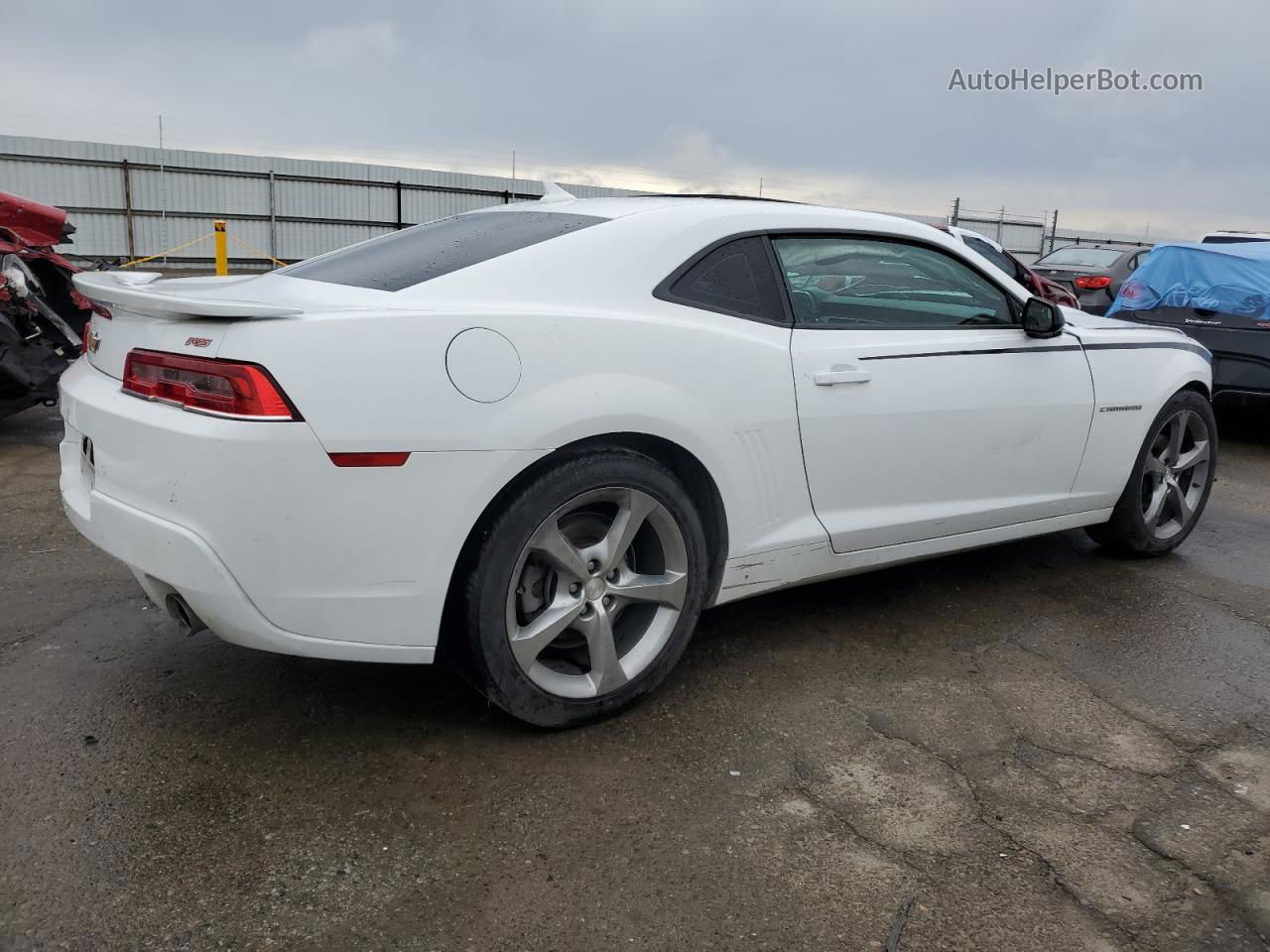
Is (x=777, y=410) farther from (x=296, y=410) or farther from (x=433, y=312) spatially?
(x=296, y=410)

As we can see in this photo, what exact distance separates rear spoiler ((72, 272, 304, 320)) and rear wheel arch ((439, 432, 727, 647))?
68 centimetres

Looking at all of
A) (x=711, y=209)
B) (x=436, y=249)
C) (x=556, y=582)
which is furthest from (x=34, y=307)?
(x=556, y=582)

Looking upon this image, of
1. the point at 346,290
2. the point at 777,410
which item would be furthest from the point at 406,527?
the point at 777,410

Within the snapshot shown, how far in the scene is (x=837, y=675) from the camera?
349 cm

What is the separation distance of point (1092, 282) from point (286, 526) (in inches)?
479

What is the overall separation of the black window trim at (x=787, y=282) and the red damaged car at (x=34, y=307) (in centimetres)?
472

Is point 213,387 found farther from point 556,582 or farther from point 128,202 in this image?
point 128,202

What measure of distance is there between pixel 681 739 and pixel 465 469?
1.00m

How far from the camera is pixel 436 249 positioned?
3.21 metres

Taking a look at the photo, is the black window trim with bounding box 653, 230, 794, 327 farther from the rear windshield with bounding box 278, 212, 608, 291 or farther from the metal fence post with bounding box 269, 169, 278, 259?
the metal fence post with bounding box 269, 169, 278, 259

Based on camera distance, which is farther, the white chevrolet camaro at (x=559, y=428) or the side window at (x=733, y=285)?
the side window at (x=733, y=285)

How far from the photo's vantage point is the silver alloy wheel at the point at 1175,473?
4.72 metres

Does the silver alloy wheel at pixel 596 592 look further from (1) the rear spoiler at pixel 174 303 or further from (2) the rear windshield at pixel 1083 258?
(2) the rear windshield at pixel 1083 258

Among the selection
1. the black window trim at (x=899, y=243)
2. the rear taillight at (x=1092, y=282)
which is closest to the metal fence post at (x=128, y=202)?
the rear taillight at (x=1092, y=282)
